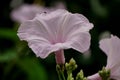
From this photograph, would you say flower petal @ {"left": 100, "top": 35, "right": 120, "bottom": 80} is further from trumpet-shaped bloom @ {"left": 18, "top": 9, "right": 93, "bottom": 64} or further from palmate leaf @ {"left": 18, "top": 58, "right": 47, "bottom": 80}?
palmate leaf @ {"left": 18, "top": 58, "right": 47, "bottom": 80}

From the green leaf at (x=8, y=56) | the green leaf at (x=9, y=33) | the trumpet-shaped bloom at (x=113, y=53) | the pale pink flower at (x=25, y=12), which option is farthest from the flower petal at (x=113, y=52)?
the pale pink flower at (x=25, y=12)

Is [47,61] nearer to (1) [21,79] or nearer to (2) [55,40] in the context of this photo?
(1) [21,79]

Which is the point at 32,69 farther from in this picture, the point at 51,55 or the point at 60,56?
the point at 60,56

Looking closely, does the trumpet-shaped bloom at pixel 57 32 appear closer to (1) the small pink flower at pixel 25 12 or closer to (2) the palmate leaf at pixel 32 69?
(2) the palmate leaf at pixel 32 69

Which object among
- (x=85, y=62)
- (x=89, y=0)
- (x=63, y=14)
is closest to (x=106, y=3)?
(x=89, y=0)

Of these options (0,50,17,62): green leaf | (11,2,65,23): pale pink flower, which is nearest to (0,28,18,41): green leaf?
(0,50,17,62): green leaf
